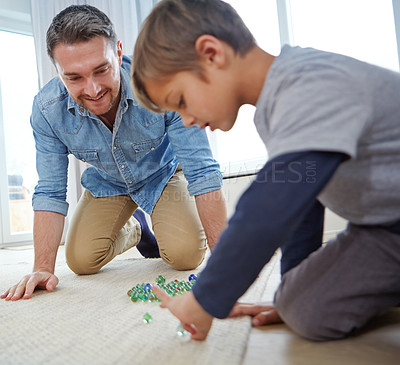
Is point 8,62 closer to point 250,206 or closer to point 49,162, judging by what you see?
point 49,162

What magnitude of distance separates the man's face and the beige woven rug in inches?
22.9

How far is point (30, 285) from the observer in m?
1.16

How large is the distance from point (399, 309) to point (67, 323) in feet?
2.27

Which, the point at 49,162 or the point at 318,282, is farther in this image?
the point at 49,162

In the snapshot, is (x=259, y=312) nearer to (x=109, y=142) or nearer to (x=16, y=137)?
(x=109, y=142)

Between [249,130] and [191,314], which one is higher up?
[191,314]

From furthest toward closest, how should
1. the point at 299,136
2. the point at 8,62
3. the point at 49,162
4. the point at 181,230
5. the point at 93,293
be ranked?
the point at 8,62
the point at 181,230
the point at 49,162
the point at 93,293
the point at 299,136

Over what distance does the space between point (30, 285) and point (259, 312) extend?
0.70 meters

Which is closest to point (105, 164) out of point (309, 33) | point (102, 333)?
point (102, 333)

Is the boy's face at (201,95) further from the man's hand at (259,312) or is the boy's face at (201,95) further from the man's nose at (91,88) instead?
the man's nose at (91,88)

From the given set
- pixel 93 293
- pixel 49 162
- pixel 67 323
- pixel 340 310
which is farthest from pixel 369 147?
pixel 49 162

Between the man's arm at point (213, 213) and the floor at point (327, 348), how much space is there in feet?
1.69

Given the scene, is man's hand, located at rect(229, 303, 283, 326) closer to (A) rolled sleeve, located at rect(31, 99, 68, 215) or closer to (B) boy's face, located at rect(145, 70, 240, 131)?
(B) boy's face, located at rect(145, 70, 240, 131)

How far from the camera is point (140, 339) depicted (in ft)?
2.34
